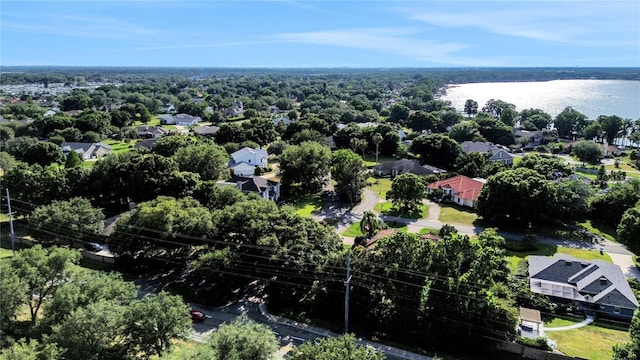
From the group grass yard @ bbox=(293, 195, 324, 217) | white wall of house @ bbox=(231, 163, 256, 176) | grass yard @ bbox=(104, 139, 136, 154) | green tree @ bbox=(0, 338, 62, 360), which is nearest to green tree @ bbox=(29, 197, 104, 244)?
green tree @ bbox=(0, 338, 62, 360)

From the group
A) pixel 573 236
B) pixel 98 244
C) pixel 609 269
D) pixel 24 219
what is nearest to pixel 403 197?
pixel 573 236

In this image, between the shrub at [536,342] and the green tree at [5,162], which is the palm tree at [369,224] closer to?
the shrub at [536,342]

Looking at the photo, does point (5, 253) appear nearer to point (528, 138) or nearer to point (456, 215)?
point (456, 215)

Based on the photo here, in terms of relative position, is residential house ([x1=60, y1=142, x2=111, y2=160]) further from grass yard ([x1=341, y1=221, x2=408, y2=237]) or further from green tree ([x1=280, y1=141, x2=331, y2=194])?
grass yard ([x1=341, y1=221, x2=408, y2=237])

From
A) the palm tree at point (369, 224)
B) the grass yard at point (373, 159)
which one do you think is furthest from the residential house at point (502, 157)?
the palm tree at point (369, 224)

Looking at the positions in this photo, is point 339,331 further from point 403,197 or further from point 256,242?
point 403,197

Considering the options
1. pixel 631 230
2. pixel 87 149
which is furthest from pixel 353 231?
pixel 87 149
